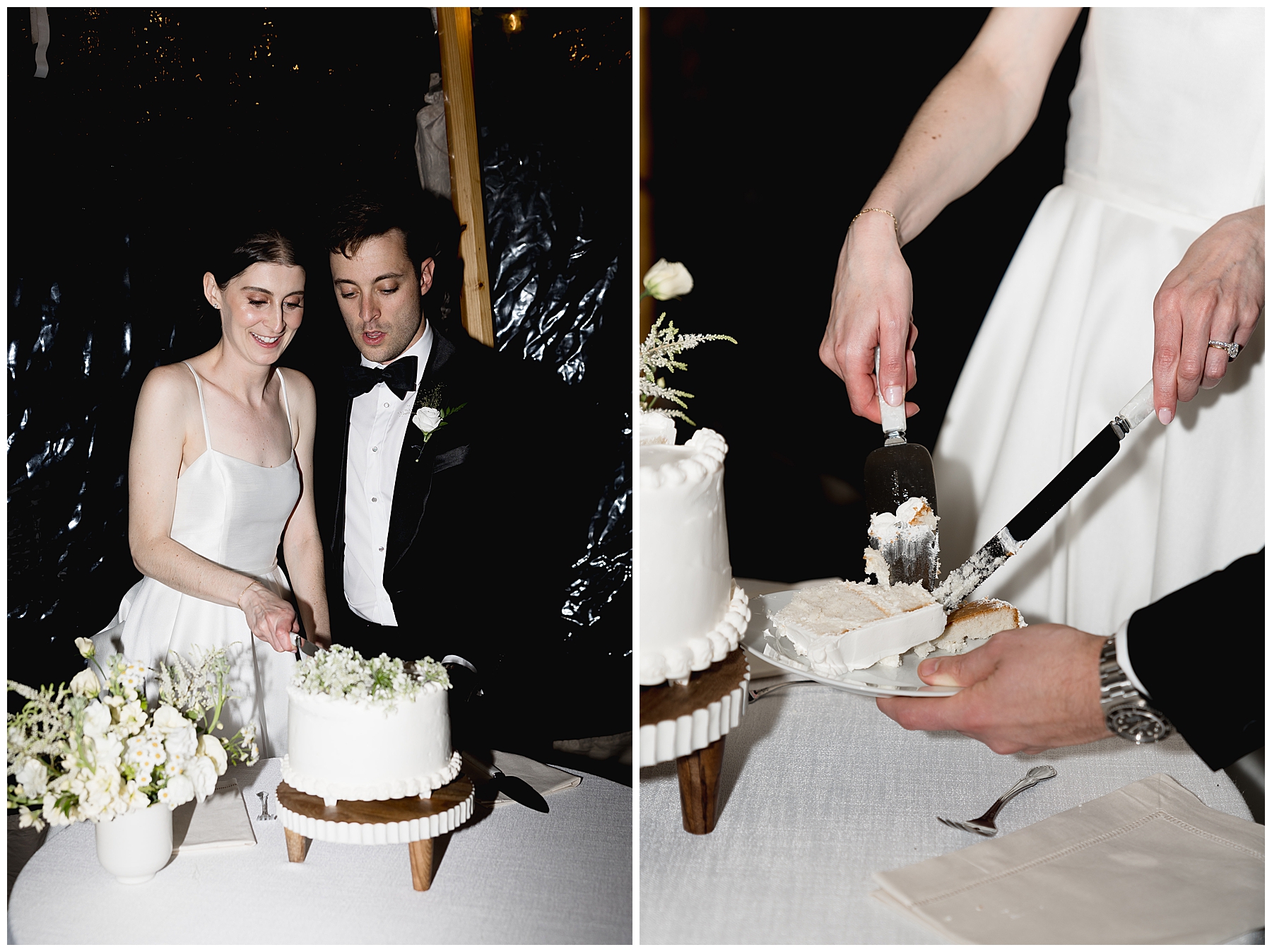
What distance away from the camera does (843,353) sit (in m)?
1.30

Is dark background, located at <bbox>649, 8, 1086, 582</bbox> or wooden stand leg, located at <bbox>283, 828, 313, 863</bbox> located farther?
dark background, located at <bbox>649, 8, 1086, 582</bbox>

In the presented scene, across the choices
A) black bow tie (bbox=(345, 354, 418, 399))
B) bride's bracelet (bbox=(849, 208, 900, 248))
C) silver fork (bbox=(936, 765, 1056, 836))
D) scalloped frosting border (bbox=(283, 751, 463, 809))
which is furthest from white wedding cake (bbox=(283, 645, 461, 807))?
bride's bracelet (bbox=(849, 208, 900, 248))

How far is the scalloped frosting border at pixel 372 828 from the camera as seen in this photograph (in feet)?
3.52

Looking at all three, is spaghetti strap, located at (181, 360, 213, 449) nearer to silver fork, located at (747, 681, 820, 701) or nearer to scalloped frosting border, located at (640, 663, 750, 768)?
scalloped frosting border, located at (640, 663, 750, 768)

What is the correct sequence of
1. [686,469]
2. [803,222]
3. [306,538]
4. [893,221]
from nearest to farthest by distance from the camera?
[686,469] < [306,538] < [893,221] < [803,222]

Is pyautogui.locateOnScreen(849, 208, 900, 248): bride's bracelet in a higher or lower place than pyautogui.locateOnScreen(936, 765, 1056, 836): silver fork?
Answer: higher

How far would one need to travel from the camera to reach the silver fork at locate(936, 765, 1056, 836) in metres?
1.09

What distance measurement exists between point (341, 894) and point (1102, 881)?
0.83 m

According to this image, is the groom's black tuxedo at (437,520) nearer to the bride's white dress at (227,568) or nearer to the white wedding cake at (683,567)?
the bride's white dress at (227,568)

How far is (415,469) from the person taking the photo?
4.01ft

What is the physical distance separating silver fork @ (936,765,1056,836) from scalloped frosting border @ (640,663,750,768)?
1.00ft

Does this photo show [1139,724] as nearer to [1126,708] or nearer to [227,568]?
[1126,708]

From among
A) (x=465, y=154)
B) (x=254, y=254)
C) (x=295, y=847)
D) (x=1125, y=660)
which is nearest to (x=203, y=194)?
(x=254, y=254)

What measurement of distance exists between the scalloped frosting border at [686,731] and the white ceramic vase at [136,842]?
562 millimetres
